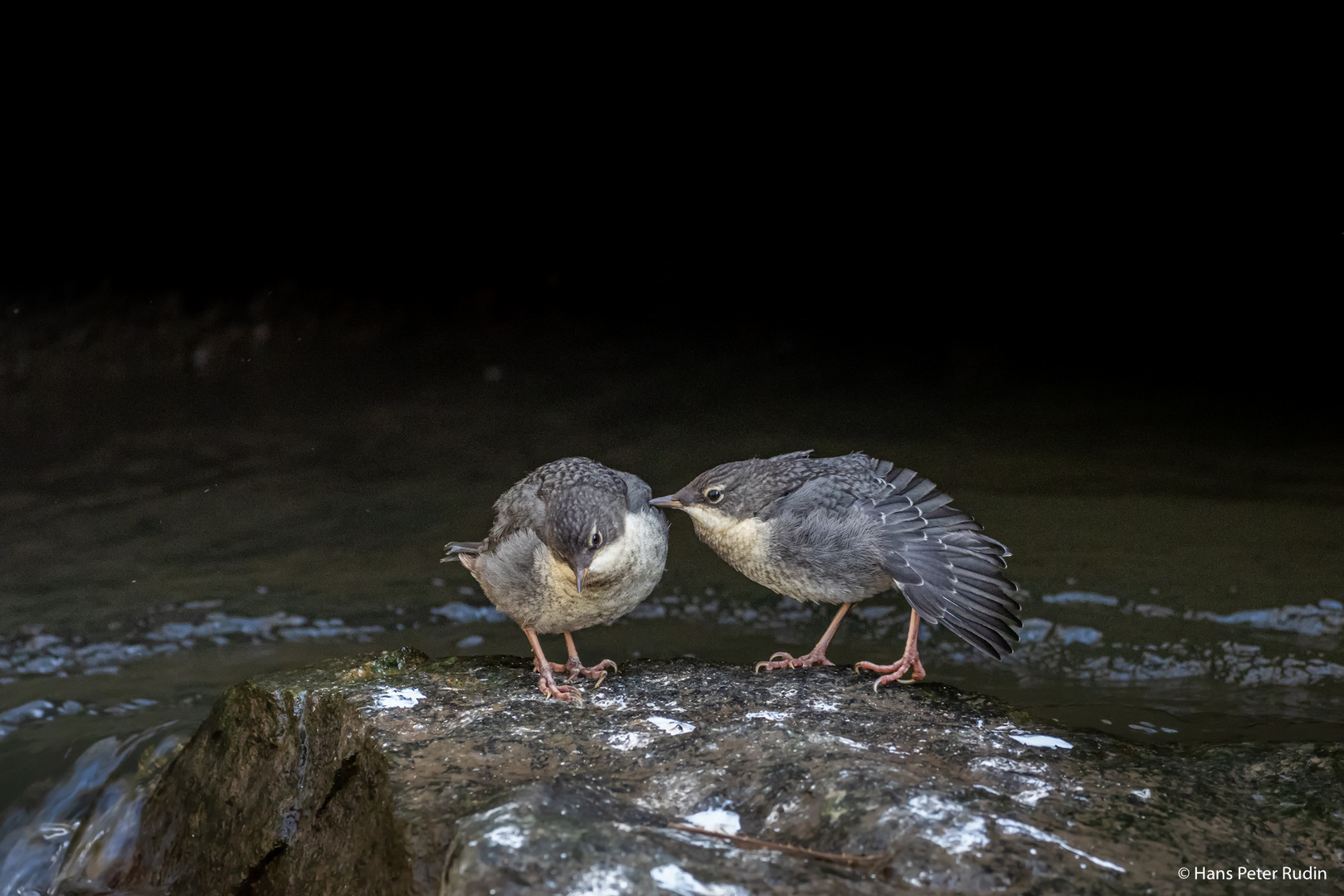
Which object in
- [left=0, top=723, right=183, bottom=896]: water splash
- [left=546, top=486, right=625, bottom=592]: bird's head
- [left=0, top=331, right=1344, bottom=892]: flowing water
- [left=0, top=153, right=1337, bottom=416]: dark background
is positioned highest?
[left=0, top=153, right=1337, bottom=416]: dark background

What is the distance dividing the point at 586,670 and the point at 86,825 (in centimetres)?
194

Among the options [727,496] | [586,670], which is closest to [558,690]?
[586,670]

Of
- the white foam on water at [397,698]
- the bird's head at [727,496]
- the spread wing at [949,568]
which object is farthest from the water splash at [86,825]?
the spread wing at [949,568]

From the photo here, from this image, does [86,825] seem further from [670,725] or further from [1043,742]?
[1043,742]

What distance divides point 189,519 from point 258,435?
78 centimetres

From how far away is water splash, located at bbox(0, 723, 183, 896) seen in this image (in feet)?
12.7

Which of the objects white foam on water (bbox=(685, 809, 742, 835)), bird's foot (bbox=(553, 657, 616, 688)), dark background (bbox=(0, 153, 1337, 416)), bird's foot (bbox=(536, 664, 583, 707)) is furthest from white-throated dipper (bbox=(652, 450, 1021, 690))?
dark background (bbox=(0, 153, 1337, 416))

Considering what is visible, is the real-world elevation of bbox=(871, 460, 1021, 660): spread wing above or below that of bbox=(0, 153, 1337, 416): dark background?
below

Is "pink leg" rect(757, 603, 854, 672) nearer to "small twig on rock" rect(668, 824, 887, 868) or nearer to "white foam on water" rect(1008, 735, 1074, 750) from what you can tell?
"white foam on water" rect(1008, 735, 1074, 750)

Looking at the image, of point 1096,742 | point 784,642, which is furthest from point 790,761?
point 784,642

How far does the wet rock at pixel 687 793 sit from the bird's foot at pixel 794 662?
0.37 feet

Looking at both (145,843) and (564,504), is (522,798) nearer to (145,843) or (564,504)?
(564,504)

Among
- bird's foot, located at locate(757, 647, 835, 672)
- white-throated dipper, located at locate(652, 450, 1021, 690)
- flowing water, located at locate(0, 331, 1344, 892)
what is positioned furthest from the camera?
flowing water, located at locate(0, 331, 1344, 892)

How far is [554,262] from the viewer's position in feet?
25.8
